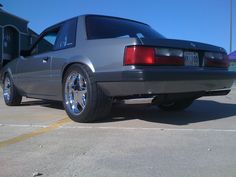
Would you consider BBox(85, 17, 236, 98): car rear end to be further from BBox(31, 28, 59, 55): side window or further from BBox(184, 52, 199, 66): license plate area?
BBox(31, 28, 59, 55): side window

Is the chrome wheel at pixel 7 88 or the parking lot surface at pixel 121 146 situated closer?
the parking lot surface at pixel 121 146

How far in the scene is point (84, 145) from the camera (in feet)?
12.8

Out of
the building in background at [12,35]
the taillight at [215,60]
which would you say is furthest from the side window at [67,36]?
the building in background at [12,35]

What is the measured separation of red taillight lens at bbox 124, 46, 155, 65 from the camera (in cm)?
464

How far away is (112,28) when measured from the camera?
567cm

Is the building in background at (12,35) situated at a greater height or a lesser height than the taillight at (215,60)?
greater

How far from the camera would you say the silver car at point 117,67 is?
4.68 meters

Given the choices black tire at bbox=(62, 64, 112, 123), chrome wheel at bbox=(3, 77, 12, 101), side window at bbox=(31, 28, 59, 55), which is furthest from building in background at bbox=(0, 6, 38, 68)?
black tire at bbox=(62, 64, 112, 123)

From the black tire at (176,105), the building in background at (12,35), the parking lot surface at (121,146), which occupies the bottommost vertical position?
the parking lot surface at (121,146)

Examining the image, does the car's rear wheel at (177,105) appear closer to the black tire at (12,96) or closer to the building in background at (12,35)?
the black tire at (12,96)

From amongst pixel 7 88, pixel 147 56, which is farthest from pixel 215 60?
pixel 7 88

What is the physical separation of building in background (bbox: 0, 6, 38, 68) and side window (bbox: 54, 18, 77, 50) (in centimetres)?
3497

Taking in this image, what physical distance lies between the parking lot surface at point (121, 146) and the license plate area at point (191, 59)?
2.54ft

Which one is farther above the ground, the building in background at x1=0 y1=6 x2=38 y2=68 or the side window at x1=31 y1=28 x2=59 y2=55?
the building in background at x1=0 y1=6 x2=38 y2=68
